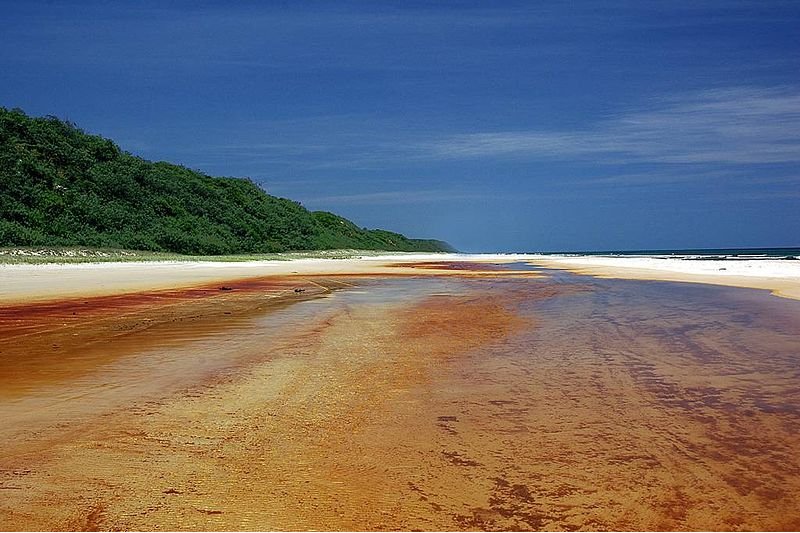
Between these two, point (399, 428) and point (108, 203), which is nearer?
point (399, 428)

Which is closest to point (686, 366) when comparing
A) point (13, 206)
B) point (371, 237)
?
point (13, 206)

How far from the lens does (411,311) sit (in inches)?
441

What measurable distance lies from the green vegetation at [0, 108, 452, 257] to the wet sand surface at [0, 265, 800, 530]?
26905mm

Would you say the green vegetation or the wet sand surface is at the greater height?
the green vegetation

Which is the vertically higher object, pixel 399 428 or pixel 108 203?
pixel 108 203

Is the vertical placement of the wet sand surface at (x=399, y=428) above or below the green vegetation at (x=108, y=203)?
below

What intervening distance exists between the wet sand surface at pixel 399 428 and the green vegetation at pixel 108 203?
2691 cm

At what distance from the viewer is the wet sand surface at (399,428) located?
2.87 meters

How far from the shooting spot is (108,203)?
4119cm

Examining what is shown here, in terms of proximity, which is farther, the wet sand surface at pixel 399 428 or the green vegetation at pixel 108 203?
the green vegetation at pixel 108 203

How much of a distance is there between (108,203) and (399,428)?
42139mm

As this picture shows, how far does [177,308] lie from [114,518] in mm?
8976

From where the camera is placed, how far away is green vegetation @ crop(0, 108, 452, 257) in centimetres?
3388

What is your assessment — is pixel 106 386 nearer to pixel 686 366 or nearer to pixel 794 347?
pixel 686 366
